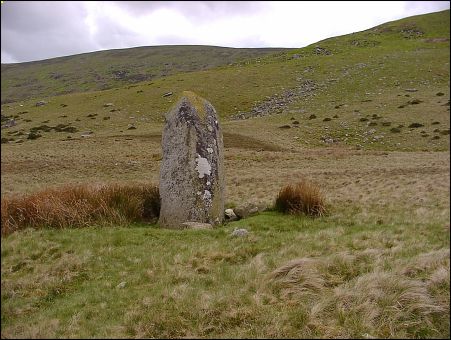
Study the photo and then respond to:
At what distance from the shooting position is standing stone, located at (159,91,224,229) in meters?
12.5

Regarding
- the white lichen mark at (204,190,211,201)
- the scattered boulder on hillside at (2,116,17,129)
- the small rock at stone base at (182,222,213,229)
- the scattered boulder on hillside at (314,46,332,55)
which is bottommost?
the small rock at stone base at (182,222,213,229)

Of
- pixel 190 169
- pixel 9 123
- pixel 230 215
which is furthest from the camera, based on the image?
pixel 9 123

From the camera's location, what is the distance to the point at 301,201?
1323 cm

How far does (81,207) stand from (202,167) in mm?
3632

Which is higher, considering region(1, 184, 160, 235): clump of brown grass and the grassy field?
region(1, 184, 160, 235): clump of brown grass

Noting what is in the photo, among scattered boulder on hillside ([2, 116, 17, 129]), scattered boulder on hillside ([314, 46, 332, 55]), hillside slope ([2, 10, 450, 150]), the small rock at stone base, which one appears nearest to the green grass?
the small rock at stone base

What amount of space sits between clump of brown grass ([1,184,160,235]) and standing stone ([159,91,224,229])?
0.99 metres

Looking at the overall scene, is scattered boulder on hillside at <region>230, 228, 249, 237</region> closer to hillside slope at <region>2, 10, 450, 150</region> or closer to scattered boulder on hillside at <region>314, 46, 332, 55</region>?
hillside slope at <region>2, 10, 450, 150</region>

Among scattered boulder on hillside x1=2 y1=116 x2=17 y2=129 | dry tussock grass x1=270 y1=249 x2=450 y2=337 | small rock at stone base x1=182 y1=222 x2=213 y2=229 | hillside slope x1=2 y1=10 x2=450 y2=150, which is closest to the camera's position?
dry tussock grass x1=270 y1=249 x2=450 y2=337

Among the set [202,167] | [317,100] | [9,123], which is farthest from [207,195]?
[317,100]

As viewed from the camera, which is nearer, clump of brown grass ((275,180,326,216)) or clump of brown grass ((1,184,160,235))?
clump of brown grass ((1,184,160,235))

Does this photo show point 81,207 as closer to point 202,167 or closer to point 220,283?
point 202,167

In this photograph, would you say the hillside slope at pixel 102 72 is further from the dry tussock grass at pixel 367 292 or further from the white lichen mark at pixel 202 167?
the dry tussock grass at pixel 367 292

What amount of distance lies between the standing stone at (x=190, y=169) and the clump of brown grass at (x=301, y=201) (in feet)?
6.52
